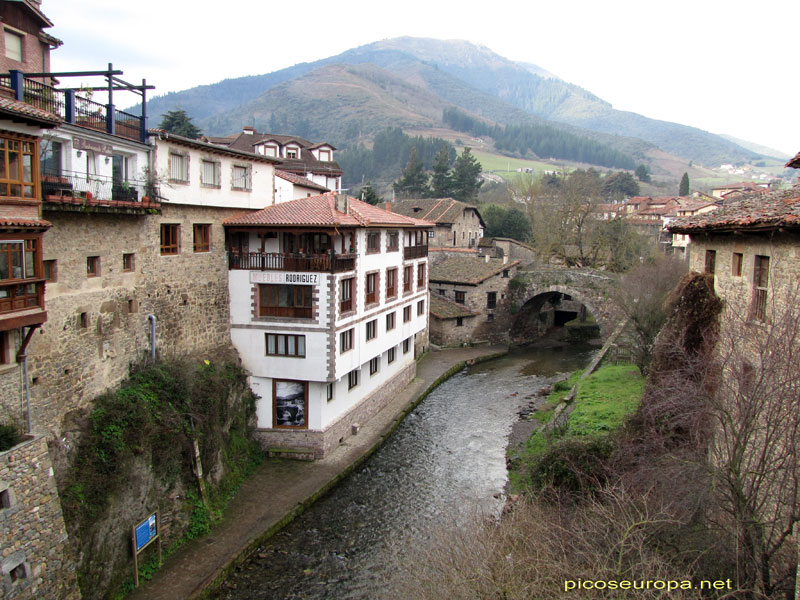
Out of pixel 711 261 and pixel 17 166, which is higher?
pixel 17 166

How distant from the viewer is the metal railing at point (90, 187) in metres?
15.2

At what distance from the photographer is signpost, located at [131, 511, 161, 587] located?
15156 mm

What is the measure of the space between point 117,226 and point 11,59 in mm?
8316

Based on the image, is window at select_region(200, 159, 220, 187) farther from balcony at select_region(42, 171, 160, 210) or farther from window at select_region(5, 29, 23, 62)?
window at select_region(5, 29, 23, 62)

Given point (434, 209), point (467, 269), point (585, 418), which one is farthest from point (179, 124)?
point (585, 418)

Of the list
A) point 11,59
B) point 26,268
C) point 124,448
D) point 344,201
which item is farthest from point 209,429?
point 11,59

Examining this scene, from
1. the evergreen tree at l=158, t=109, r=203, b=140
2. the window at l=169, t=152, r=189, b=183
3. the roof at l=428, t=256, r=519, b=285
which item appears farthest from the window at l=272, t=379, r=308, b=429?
the evergreen tree at l=158, t=109, r=203, b=140

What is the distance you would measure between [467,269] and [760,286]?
3414 cm

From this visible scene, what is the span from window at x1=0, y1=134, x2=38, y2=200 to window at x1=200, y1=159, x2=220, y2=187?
28.3ft

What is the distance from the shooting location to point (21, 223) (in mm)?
12141

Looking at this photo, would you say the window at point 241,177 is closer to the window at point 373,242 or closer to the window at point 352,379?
the window at point 373,242

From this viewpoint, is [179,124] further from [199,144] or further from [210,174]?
[199,144]

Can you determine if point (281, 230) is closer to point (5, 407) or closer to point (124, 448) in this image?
point (124, 448)

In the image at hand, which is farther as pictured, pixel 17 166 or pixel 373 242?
pixel 373 242
